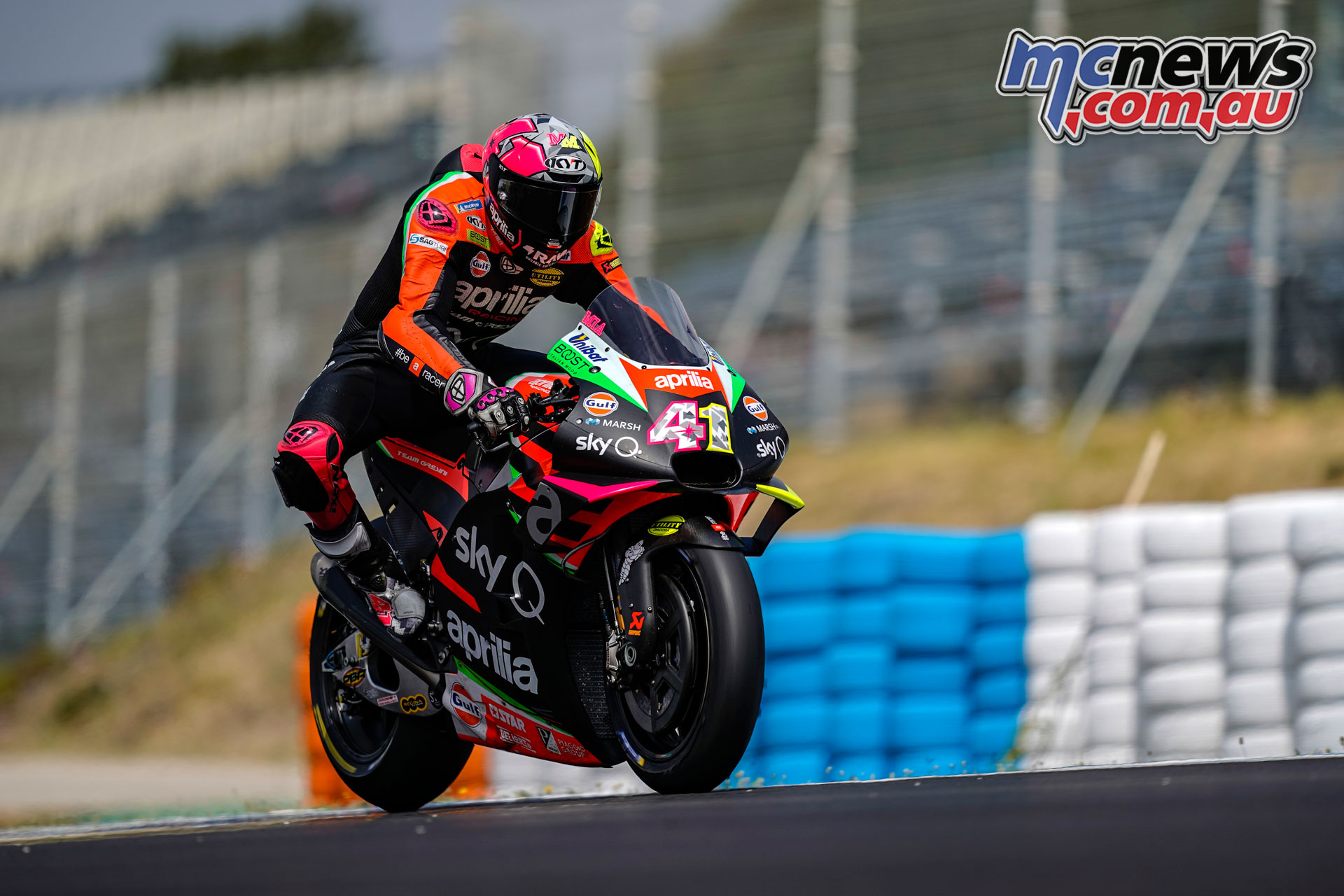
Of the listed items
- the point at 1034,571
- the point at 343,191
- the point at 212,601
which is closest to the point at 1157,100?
the point at 1034,571

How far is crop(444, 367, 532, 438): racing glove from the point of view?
4977mm

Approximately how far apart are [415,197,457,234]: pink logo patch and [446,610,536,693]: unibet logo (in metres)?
1.28

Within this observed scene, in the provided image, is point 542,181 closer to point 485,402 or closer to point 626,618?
point 485,402

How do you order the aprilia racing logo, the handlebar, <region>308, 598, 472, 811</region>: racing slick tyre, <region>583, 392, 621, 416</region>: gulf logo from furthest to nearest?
the aprilia racing logo → <region>308, 598, 472, 811</region>: racing slick tyre → the handlebar → <region>583, 392, 621, 416</region>: gulf logo

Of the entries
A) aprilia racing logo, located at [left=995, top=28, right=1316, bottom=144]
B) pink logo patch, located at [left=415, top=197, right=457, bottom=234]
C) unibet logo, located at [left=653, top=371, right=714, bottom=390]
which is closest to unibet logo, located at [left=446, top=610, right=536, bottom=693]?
unibet logo, located at [left=653, top=371, right=714, bottom=390]

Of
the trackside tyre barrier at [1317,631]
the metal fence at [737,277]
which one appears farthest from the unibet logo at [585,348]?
the metal fence at [737,277]

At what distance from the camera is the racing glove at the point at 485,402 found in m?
4.98

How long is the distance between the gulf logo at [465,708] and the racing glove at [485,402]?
1.01 metres

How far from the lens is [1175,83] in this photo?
10.7 meters

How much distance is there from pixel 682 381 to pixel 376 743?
2.12 m

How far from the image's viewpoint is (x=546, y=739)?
5.30m

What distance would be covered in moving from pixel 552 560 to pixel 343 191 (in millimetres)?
13735

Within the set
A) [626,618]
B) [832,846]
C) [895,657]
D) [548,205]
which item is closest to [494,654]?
[626,618]

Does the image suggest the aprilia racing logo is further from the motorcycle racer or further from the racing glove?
the racing glove
